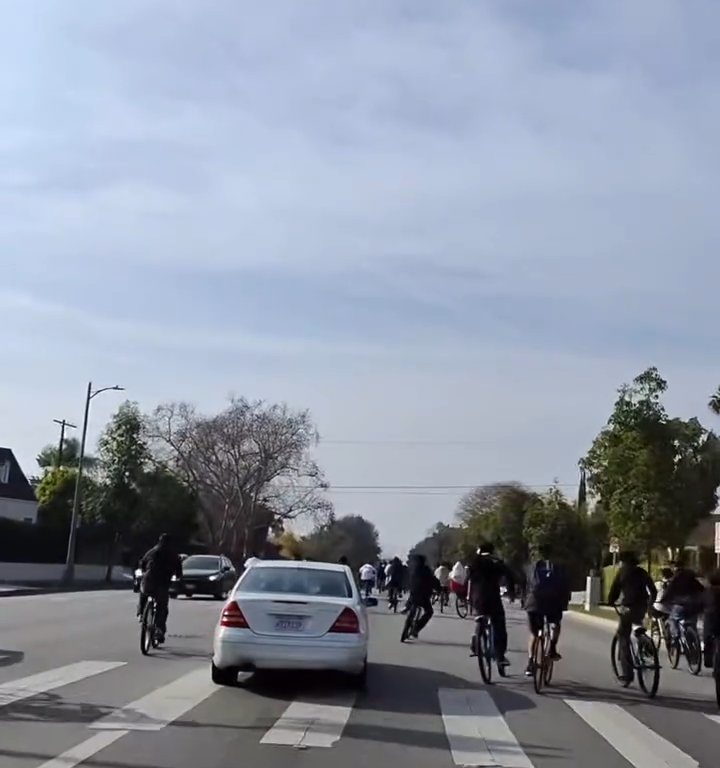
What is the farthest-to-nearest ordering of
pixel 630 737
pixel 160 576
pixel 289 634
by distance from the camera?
pixel 160 576 < pixel 289 634 < pixel 630 737

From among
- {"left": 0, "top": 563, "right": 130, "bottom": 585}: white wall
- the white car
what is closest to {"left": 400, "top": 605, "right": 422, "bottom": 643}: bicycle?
the white car

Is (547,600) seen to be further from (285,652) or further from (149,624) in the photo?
(149,624)

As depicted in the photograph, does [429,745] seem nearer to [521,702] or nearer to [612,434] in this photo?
[521,702]

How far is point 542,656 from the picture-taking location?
48.9 ft

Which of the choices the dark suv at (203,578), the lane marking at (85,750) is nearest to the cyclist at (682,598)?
the lane marking at (85,750)

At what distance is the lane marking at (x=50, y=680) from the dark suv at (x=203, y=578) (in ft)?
69.0

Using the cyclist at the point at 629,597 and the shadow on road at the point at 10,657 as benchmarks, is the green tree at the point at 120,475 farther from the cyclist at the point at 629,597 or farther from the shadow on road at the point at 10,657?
the cyclist at the point at 629,597

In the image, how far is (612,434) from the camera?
1553 inches

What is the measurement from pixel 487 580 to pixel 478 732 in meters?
4.55

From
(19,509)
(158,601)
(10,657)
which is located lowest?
(10,657)

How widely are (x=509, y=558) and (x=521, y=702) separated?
6836 cm

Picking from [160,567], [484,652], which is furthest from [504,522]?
[484,652]

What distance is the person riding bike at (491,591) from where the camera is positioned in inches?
611

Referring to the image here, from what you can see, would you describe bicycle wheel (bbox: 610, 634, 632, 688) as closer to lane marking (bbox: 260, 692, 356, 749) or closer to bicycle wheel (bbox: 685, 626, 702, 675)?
bicycle wheel (bbox: 685, 626, 702, 675)
